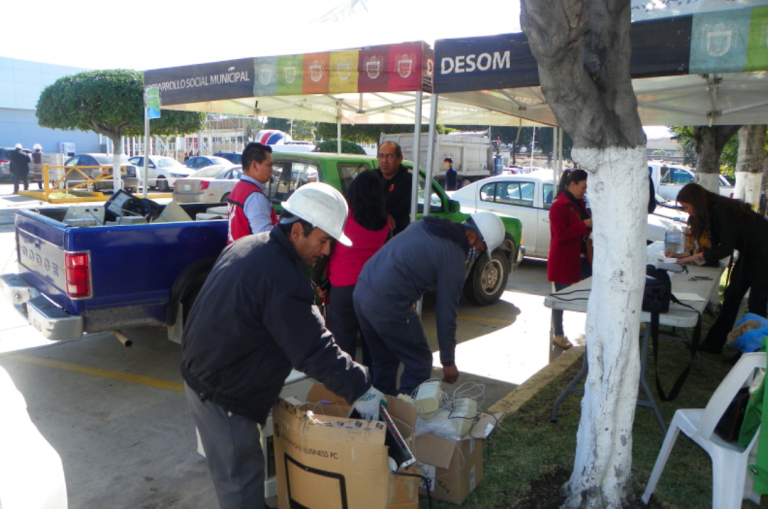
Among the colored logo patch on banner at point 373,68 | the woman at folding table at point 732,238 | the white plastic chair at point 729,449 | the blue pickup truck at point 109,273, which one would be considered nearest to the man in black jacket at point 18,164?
the blue pickup truck at point 109,273

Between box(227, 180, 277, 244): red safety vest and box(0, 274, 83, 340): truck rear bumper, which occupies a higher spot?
box(227, 180, 277, 244): red safety vest

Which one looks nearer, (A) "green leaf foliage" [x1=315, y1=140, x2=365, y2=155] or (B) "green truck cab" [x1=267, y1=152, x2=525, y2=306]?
(B) "green truck cab" [x1=267, y1=152, x2=525, y2=306]

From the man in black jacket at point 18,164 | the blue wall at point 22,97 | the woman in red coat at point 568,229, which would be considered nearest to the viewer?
the woman in red coat at point 568,229

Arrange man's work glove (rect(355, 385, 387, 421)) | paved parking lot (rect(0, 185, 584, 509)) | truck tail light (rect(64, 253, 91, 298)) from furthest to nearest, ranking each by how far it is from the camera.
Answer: truck tail light (rect(64, 253, 91, 298)) → paved parking lot (rect(0, 185, 584, 509)) → man's work glove (rect(355, 385, 387, 421))

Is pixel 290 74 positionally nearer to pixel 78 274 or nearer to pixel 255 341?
pixel 78 274

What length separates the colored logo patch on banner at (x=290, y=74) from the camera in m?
6.25

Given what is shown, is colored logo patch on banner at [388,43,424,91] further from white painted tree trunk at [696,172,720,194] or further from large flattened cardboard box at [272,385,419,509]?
white painted tree trunk at [696,172,720,194]

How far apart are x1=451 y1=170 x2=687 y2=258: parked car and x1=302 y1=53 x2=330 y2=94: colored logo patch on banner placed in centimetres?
457

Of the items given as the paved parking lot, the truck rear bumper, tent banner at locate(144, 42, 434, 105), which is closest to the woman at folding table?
the paved parking lot

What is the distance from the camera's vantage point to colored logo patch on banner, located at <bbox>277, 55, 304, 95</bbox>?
6250 mm

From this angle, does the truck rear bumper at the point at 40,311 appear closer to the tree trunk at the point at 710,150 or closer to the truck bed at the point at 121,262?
the truck bed at the point at 121,262

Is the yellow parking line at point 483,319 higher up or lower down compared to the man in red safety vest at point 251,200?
lower down

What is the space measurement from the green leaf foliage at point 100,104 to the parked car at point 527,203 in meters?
11.8

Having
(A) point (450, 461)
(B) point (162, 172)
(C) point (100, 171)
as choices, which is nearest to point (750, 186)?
(A) point (450, 461)
